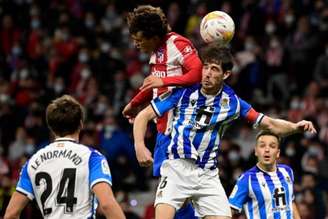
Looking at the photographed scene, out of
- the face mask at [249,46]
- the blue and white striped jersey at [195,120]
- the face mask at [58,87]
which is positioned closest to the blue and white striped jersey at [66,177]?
the blue and white striped jersey at [195,120]

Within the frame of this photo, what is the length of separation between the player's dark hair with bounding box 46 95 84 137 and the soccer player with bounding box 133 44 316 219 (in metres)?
1.05

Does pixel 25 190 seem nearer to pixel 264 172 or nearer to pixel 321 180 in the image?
pixel 264 172

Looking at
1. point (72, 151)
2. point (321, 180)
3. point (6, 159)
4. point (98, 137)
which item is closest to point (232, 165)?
point (321, 180)

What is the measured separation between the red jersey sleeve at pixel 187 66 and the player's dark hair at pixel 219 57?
8 cm

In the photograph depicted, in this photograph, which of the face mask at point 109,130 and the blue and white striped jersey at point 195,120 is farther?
the face mask at point 109,130

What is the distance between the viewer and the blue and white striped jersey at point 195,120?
841cm

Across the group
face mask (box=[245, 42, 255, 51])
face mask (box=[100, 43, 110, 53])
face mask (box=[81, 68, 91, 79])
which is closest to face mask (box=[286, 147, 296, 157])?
face mask (box=[245, 42, 255, 51])

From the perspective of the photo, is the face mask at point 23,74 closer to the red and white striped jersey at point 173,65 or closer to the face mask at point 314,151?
the face mask at point 314,151

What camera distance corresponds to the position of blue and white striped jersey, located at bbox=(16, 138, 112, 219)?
725cm

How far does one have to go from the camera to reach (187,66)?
8.45 metres

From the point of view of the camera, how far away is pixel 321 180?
15.1 metres

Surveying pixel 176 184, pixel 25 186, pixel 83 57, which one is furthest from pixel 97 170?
pixel 83 57

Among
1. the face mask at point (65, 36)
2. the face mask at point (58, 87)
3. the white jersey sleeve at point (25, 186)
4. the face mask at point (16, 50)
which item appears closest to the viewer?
the white jersey sleeve at point (25, 186)

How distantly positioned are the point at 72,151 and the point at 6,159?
1056 cm
